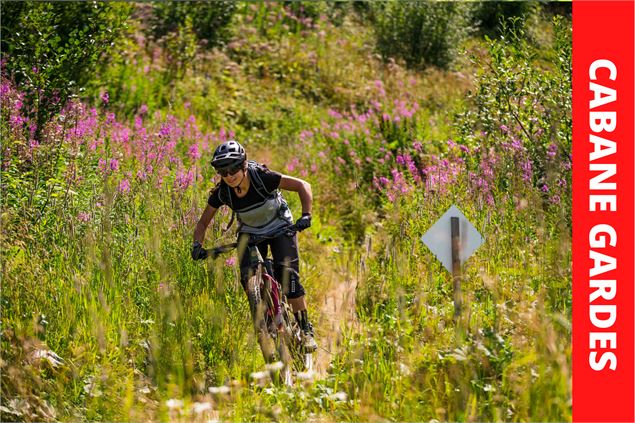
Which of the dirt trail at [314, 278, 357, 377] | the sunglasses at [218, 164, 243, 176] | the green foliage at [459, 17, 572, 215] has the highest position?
the green foliage at [459, 17, 572, 215]

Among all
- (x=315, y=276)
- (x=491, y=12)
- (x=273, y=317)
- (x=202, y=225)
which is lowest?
(x=273, y=317)

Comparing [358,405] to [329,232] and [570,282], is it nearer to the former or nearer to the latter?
[570,282]

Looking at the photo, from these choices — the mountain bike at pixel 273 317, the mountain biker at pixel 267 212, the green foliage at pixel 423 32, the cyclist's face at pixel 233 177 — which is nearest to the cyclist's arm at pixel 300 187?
the mountain biker at pixel 267 212

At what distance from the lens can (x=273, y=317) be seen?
4.80 metres

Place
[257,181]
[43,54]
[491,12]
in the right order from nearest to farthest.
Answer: [257,181], [43,54], [491,12]

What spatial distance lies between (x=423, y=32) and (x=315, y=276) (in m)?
10.4

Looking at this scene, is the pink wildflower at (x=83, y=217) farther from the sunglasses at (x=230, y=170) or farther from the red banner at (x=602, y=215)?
the red banner at (x=602, y=215)

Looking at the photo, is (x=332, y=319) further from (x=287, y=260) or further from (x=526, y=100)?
(x=526, y=100)

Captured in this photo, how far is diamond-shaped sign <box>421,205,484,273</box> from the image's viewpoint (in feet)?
15.6

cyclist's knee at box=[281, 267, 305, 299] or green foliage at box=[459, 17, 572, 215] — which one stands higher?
green foliage at box=[459, 17, 572, 215]

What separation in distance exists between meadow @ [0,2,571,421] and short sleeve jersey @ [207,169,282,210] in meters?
0.45

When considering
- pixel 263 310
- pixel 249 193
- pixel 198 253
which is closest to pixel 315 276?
pixel 249 193

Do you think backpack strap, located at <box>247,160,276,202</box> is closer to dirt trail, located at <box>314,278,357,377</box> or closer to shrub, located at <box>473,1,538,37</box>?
dirt trail, located at <box>314,278,357,377</box>

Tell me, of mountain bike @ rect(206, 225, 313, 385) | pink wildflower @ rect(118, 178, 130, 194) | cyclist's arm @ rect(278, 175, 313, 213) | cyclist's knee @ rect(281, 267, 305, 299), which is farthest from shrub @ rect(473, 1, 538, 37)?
mountain bike @ rect(206, 225, 313, 385)
